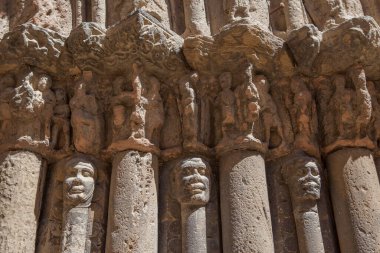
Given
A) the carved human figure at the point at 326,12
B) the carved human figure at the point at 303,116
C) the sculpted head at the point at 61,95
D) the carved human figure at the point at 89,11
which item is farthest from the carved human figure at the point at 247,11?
the sculpted head at the point at 61,95

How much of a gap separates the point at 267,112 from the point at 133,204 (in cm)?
101

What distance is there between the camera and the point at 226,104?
2.74 m

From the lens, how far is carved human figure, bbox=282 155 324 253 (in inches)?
98.1

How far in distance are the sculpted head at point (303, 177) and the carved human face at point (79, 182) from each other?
118cm

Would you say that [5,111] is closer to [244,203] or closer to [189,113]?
[189,113]

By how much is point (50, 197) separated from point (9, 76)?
82 centimetres

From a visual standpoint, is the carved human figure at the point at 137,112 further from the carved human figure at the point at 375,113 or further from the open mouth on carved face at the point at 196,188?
the carved human figure at the point at 375,113

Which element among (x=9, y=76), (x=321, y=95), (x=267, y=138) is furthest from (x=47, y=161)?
(x=321, y=95)

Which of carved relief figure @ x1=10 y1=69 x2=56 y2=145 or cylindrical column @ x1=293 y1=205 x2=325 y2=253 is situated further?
carved relief figure @ x1=10 y1=69 x2=56 y2=145

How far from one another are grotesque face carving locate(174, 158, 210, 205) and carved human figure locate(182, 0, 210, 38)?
2.84 feet

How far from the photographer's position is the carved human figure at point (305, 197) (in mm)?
2493

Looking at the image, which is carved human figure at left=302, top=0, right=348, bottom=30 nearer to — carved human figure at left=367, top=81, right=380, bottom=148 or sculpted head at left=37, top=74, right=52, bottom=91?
carved human figure at left=367, top=81, right=380, bottom=148

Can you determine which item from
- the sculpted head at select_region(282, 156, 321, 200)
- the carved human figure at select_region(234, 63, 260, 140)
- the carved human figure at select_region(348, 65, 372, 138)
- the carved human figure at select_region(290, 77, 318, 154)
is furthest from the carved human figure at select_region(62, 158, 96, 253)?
the carved human figure at select_region(348, 65, 372, 138)

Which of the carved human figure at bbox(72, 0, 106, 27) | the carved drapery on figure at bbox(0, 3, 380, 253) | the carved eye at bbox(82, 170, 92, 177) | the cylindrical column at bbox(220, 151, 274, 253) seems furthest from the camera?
the carved human figure at bbox(72, 0, 106, 27)
